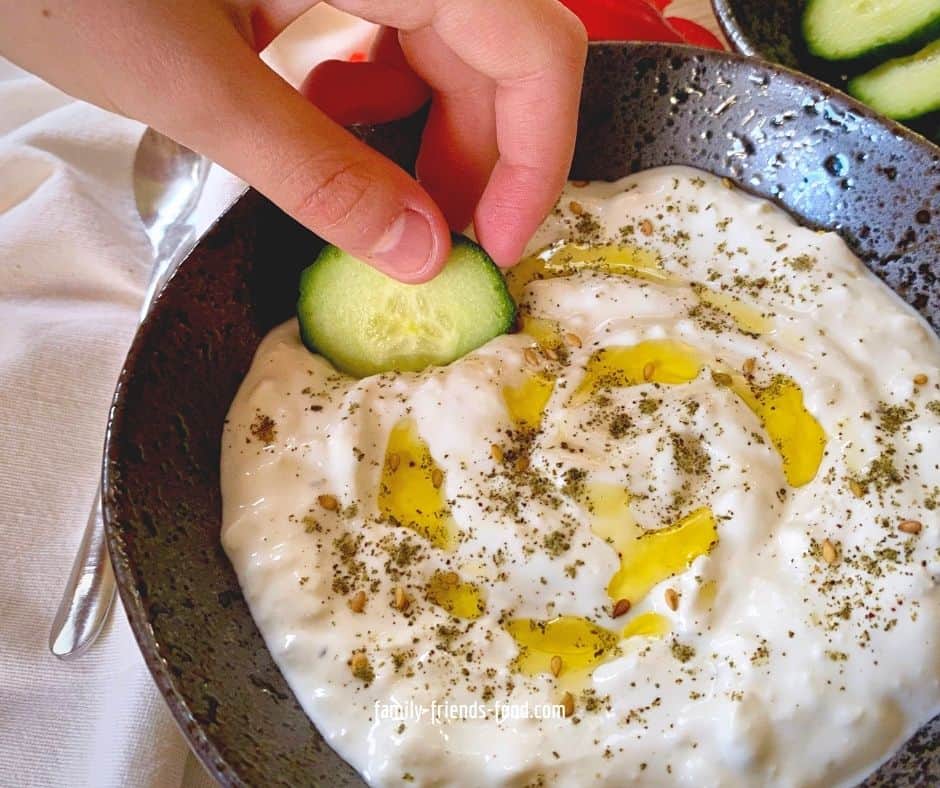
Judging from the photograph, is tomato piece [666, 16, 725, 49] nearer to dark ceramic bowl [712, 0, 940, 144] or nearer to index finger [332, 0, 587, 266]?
dark ceramic bowl [712, 0, 940, 144]

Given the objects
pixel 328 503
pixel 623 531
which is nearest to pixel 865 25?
pixel 623 531

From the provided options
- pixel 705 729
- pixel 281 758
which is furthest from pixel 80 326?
pixel 705 729

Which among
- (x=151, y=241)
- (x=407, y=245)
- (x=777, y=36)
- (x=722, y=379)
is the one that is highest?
(x=777, y=36)

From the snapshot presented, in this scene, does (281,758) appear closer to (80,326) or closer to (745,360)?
(745,360)

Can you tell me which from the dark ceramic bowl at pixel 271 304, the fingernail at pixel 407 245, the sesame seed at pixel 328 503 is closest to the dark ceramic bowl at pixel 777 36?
the dark ceramic bowl at pixel 271 304

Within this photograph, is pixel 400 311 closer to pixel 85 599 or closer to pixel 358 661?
pixel 358 661

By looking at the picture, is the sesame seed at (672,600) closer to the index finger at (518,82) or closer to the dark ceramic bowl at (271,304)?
the dark ceramic bowl at (271,304)
